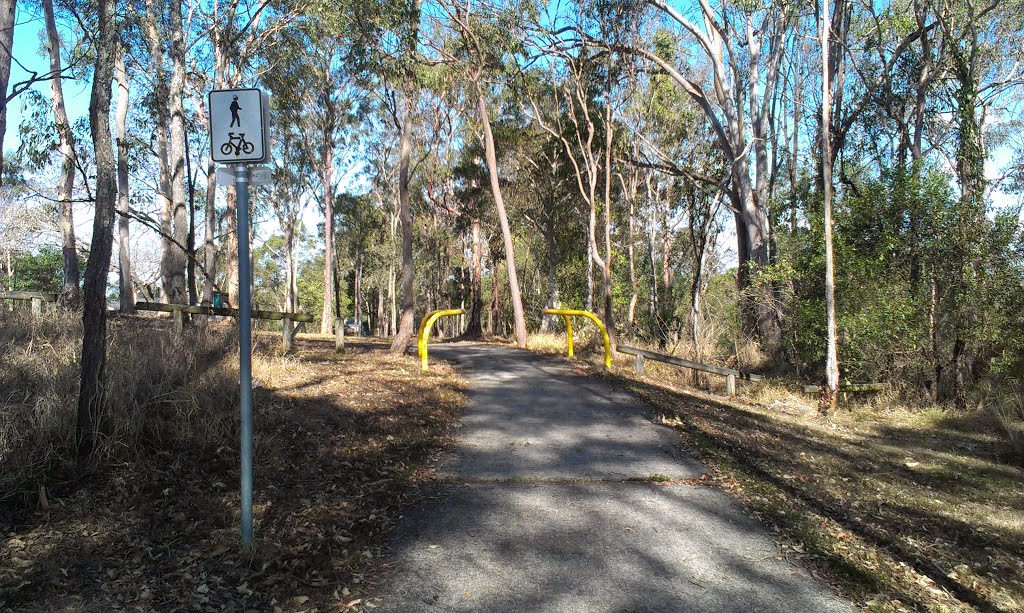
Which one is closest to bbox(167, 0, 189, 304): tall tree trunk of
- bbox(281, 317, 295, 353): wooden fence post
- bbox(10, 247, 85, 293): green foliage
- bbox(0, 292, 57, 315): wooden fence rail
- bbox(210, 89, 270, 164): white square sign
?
bbox(0, 292, 57, 315): wooden fence rail

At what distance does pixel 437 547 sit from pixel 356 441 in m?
2.35

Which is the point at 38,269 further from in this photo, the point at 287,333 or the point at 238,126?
the point at 238,126

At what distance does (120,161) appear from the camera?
10.1 metres

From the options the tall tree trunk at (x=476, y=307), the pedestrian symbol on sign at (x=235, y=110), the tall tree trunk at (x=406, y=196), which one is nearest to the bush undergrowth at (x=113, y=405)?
the pedestrian symbol on sign at (x=235, y=110)

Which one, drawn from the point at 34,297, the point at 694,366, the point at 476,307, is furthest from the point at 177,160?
the point at 694,366

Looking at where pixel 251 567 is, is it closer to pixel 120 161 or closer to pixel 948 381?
pixel 120 161

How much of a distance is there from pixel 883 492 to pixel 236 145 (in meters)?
6.77

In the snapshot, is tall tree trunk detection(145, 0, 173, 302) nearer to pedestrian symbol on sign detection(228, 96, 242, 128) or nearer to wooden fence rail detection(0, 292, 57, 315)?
wooden fence rail detection(0, 292, 57, 315)

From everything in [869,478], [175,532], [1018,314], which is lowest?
[869,478]

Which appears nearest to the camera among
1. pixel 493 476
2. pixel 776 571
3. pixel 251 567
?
pixel 251 567

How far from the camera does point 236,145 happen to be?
3.94 meters

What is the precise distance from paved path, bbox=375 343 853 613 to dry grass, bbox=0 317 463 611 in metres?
0.40

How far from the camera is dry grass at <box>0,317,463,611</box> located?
11.8 ft

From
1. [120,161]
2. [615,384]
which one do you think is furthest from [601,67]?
[120,161]
